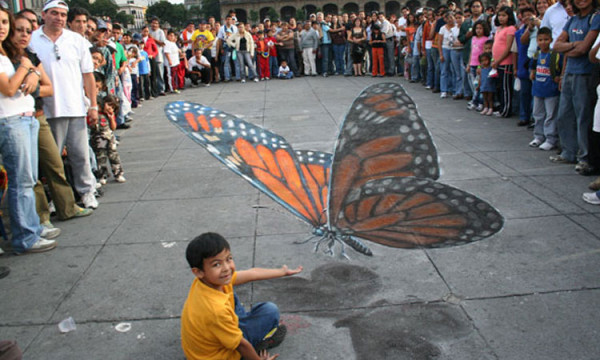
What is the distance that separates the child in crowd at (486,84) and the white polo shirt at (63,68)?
6.54 metres

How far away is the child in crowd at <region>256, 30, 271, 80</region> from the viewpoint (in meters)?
16.3

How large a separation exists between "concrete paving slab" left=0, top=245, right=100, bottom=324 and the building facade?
95239 millimetres

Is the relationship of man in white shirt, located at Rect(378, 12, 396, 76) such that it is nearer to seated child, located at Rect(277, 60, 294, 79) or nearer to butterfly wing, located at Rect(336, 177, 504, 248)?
seated child, located at Rect(277, 60, 294, 79)

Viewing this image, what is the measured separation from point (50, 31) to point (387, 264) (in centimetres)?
372

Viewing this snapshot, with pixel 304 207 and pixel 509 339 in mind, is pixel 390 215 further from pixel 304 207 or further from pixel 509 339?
pixel 509 339

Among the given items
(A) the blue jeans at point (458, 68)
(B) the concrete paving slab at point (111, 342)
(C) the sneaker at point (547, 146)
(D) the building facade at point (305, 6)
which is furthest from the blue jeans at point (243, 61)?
(D) the building facade at point (305, 6)

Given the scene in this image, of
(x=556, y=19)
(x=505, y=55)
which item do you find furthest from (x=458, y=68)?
(x=556, y=19)

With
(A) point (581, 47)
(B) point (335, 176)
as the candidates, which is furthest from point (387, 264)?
(A) point (581, 47)

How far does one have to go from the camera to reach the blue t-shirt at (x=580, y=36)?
5512 millimetres

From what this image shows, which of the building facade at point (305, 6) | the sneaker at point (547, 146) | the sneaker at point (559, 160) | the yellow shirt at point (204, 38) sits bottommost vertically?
the sneaker at point (559, 160)

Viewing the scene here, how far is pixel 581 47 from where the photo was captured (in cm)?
548

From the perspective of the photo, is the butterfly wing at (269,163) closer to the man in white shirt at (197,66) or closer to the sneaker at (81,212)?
the sneaker at (81,212)

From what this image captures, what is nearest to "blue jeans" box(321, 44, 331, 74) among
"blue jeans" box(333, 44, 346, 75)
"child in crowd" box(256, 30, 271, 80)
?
"blue jeans" box(333, 44, 346, 75)

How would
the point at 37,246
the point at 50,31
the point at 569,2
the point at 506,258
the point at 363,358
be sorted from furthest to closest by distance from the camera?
the point at 569,2 < the point at 50,31 < the point at 37,246 < the point at 506,258 < the point at 363,358
